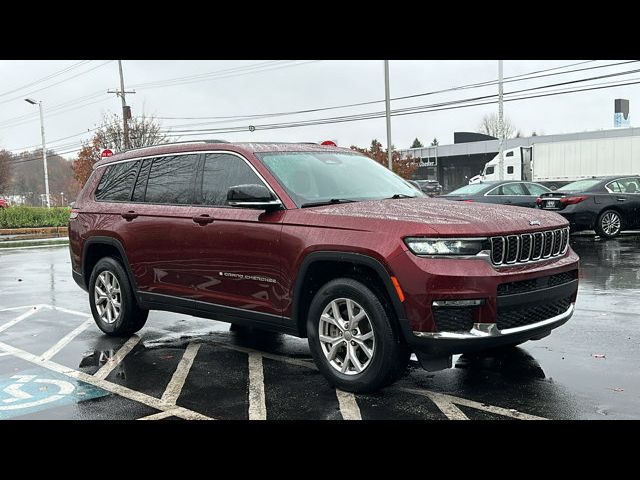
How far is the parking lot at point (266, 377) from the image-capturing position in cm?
448

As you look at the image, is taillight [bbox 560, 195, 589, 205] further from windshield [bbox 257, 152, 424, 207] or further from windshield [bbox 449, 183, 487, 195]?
windshield [bbox 257, 152, 424, 207]

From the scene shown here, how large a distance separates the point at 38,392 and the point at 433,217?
333cm

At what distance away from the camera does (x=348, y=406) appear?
4539 millimetres

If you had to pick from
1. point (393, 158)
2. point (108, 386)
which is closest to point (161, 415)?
point (108, 386)

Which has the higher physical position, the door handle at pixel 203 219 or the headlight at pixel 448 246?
the door handle at pixel 203 219

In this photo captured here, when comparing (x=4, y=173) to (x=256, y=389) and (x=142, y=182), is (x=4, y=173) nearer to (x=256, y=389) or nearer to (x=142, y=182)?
(x=142, y=182)

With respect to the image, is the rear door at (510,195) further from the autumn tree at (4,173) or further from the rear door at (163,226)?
the autumn tree at (4,173)

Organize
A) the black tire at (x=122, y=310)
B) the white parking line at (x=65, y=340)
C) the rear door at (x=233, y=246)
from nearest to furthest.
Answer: the rear door at (x=233, y=246)
the white parking line at (x=65, y=340)
the black tire at (x=122, y=310)

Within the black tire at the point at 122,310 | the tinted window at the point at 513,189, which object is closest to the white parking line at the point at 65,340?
the black tire at the point at 122,310
